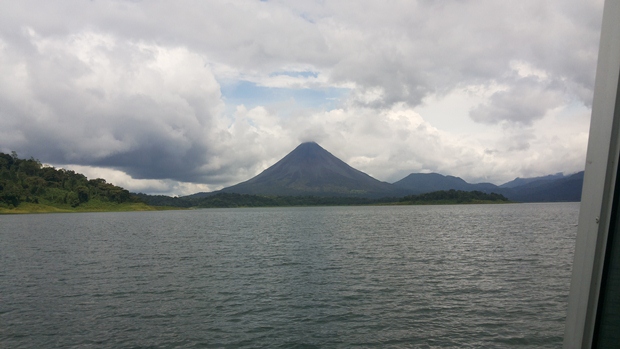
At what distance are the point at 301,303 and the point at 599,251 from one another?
864 inches

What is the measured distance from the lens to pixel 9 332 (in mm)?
19156

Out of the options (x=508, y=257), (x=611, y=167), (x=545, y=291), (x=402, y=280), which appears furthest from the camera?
(x=508, y=257)

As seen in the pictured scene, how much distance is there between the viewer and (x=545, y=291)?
25.1 meters

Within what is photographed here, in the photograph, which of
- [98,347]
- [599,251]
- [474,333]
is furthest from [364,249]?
[599,251]

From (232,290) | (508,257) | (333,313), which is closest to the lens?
(333,313)

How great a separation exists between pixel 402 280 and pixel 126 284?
20.0 metres

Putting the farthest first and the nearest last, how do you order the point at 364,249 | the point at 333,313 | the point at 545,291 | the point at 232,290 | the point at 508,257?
the point at 364,249 < the point at 508,257 < the point at 232,290 < the point at 545,291 < the point at 333,313

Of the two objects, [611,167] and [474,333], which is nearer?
[611,167]

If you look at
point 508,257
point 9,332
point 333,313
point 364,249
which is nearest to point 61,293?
point 9,332

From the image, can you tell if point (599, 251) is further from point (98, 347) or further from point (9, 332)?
point (9, 332)

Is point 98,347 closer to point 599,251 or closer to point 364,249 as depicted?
point 599,251

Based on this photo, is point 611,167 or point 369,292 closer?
point 611,167

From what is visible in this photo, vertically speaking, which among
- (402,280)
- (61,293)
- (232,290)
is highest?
(402,280)

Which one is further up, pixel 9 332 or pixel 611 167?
pixel 611 167
